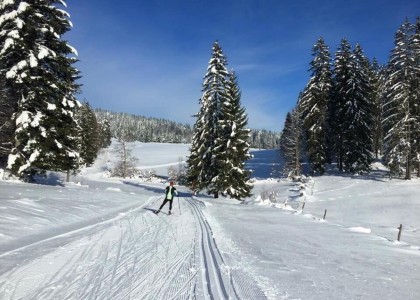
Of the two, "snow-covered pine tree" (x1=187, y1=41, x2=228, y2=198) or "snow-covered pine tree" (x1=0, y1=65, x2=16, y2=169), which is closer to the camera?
"snow-covered pine tree" (x1=0, y1=65, x2=16, y2=169)

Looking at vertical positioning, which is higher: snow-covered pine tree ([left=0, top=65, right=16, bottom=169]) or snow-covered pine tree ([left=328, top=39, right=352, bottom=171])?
snow-covered pine tree ([left=328, top=39, right=352, bottom=171])

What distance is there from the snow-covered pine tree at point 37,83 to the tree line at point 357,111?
30.3 metres

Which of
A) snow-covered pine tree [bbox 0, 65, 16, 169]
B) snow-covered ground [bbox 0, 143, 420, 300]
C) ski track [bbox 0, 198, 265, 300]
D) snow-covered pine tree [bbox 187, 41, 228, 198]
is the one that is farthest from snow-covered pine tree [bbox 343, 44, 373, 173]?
ski track [bbox 0, 198, 265, 300]

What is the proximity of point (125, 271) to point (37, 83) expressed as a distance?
723 inches

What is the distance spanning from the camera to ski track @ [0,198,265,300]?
6.14 m

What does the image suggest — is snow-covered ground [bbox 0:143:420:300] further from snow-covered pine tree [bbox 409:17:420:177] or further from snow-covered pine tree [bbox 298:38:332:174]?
snow-covered pine tree [bbox 298:38:332:174]

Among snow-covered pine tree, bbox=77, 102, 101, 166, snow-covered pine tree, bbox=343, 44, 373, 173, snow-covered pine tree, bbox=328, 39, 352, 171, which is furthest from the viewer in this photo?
snow-covered pine tree, bbox=77, 102, 101, 166

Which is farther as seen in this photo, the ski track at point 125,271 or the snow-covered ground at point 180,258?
the snow-covered ground at point 180,258

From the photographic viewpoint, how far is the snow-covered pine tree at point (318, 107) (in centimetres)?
4453

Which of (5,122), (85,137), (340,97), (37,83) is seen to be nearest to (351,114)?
(340,97)

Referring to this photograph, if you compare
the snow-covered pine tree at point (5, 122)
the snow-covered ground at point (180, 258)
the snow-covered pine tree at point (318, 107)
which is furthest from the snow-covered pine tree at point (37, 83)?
the snow-covered pine tree at point (318, 107)

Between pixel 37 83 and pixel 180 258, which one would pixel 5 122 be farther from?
pixel 180 258

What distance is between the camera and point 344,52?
4594 centimetres

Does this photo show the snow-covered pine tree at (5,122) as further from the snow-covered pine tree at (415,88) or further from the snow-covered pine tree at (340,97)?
the snow-covered pine tree at (415,88)
